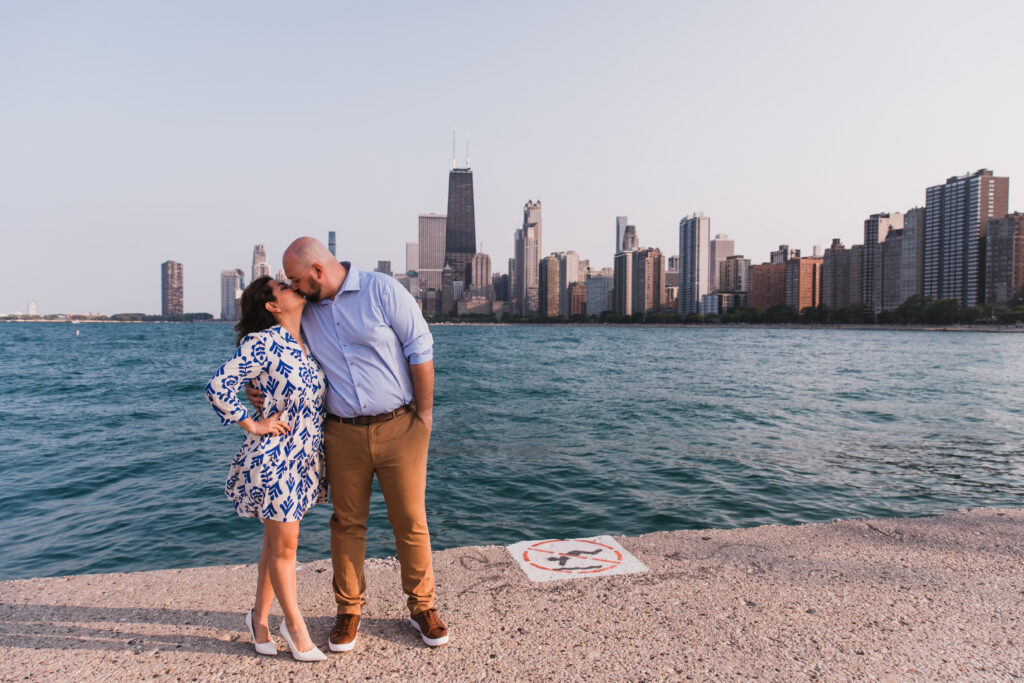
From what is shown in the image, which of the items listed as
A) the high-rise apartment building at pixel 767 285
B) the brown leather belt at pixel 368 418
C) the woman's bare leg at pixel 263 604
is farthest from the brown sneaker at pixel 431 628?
the high-rise apartment building at pixel 767 285

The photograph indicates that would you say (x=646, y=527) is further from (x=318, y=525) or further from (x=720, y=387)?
(x=720, y=387)

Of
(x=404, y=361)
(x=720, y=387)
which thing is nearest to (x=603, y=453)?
(x=404, y=361)

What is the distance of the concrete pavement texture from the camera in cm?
282

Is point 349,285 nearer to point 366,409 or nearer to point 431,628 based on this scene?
point 366,409

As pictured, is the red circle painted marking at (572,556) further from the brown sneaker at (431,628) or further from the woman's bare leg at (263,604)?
the woman's bare leg at (263,604)

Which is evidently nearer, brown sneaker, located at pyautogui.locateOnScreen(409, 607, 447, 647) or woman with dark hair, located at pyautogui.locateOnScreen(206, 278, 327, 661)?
woman with dark hair, located at pyautogui.locateOnScreen(206, 278, 327, 661)

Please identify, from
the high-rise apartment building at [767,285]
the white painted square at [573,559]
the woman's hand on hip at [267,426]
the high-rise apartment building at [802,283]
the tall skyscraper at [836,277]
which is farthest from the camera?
the high-rise apartment building at [767,285]

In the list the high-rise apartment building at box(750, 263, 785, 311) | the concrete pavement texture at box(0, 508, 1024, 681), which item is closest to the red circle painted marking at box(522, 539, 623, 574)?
the concrete pavement texture at box(0, 508, 1024, 681)

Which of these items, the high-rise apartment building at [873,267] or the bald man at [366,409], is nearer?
the bald man at [366,409]

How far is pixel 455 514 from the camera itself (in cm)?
810

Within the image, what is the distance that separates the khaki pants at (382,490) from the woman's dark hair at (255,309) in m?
0.60

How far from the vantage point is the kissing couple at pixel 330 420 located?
9.46ft

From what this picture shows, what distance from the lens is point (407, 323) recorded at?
10.2 feet

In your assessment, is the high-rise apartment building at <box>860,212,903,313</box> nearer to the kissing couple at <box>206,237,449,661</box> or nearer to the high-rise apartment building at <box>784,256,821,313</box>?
the high-rise apartment building at <box>784,256,821,313</box>
